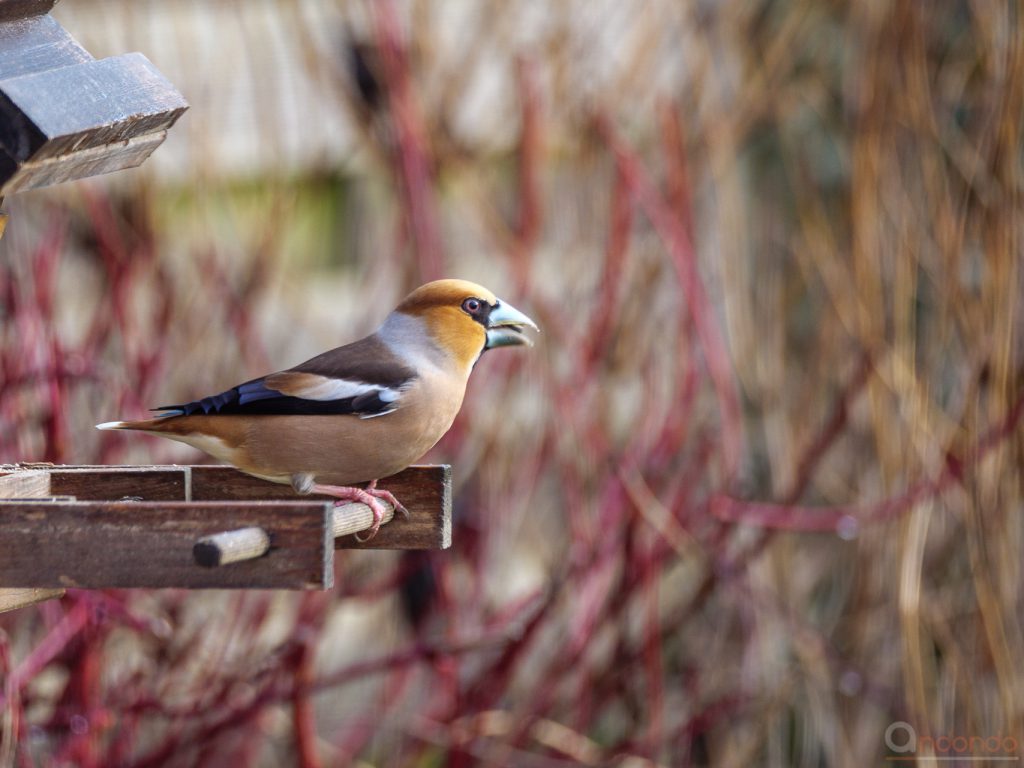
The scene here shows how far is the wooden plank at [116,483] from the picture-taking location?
2.43 metres

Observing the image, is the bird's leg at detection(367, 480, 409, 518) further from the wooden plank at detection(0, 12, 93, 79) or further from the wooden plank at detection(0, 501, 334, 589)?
the wooden plank at detection(0, 12, 93, 79)

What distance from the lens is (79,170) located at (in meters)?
2.22

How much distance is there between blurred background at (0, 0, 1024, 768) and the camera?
3.31 metres

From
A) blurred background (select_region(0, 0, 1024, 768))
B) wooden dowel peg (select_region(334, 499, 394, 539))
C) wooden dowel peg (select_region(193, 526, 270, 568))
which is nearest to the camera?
A: wooden dowel peg (select_region(193, 526, 270, 568))

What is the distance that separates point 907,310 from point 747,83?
1210 mm

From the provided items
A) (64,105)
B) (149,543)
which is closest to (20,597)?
(149,543)

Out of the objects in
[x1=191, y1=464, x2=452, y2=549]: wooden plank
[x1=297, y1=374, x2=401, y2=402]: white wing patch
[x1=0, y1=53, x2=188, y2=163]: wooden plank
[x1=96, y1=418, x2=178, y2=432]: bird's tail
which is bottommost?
[x1=191, y1=464, x2=452, y2=549]: wooden plank

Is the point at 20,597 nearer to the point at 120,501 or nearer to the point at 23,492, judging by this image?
the point at 23,492

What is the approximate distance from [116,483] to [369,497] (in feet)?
1.59

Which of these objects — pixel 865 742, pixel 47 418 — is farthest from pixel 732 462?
pixel 47 418

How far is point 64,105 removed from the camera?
209 centimetres

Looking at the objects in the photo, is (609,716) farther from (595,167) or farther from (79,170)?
(79,170)

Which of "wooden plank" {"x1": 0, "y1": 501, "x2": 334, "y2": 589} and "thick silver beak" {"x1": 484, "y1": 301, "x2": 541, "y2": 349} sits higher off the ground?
"thick silver beak" {"x1": 484, "y1": 301, "x2": 541, "y2": 349}

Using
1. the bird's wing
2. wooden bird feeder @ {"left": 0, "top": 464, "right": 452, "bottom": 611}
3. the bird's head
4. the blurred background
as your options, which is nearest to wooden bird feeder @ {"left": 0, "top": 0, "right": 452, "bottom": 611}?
wooden bird feeder @ {"left": 0, "top": 464, "right": 452, "bottom": 611}
